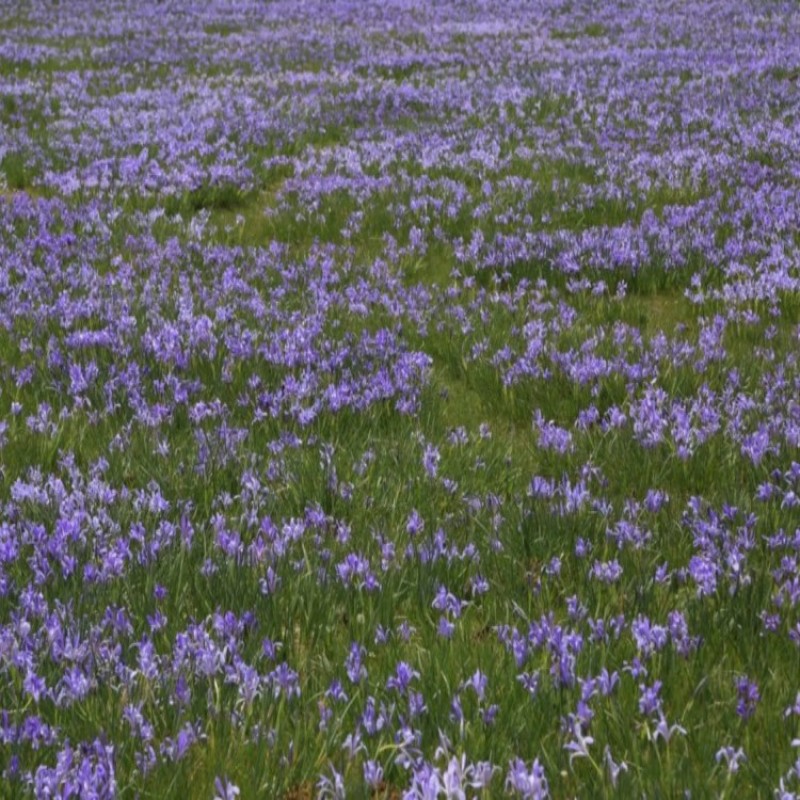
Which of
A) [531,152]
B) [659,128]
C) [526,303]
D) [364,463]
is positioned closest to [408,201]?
[531,152]

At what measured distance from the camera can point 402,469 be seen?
14.8 ft

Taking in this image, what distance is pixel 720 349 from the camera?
5934 millimetres

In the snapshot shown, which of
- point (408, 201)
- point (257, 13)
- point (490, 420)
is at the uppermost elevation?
point (257, 13)

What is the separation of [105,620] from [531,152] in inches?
396

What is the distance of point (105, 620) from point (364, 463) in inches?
65.2

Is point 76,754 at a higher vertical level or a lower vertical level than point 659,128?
lower

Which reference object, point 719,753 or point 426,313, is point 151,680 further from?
point 426,313

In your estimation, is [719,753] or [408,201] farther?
[408,201]

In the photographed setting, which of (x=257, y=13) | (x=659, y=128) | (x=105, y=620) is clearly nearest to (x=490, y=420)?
(x=105, y=620)

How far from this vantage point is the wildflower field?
267 cm

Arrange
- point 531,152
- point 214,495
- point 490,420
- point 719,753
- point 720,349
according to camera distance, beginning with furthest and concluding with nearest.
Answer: point 531,152
point 720,349
point 490,420
point 214,495
point 719,753

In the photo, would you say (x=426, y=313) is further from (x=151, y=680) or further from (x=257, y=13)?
(x=257, y=13)

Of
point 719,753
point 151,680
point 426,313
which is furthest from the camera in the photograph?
point 426,313

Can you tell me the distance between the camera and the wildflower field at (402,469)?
267cm
